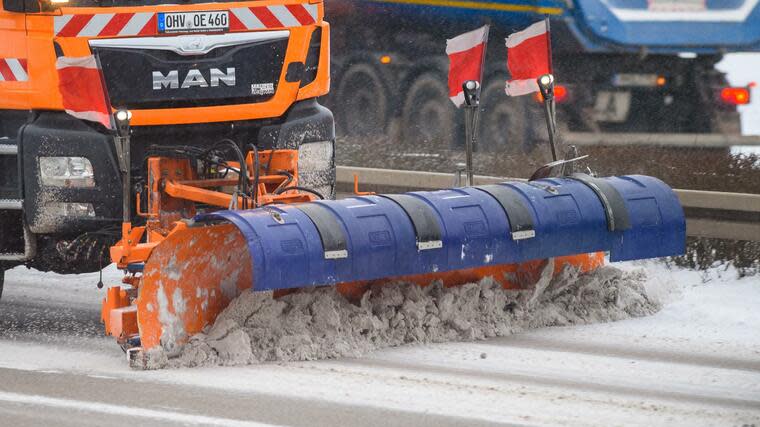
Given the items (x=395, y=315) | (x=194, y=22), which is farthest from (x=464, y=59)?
(x=395, y=315)

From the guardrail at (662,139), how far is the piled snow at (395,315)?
17.6ft

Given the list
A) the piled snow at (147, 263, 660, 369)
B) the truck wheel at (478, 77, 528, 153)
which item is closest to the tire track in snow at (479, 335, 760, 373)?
the piled snow at (147, 263, 660, 369)

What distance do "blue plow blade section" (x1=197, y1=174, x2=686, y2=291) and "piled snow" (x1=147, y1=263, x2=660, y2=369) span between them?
32 cm

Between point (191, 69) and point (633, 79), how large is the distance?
7.19m

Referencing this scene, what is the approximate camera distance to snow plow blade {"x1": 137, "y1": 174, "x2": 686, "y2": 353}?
6301 mm

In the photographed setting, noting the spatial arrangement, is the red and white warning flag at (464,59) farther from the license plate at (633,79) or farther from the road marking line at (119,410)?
the license plate at (633,79)

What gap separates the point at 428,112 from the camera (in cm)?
1488

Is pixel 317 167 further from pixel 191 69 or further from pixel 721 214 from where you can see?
pixel 721 214

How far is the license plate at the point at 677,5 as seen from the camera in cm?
1304

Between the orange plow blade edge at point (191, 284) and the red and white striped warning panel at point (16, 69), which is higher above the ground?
the red and white striped warning panel at point (16, 69)

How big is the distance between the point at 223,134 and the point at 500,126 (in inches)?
267

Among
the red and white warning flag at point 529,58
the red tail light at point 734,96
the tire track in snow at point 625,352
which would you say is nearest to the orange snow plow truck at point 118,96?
the red and white warning flag at point 529,58

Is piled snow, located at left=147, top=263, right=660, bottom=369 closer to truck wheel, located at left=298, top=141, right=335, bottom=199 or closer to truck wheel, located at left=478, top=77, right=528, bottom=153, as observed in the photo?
truck wheel, located at left=298, top=141, right=335, bottom=199

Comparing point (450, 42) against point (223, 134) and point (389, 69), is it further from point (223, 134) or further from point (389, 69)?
point (389, 69)
